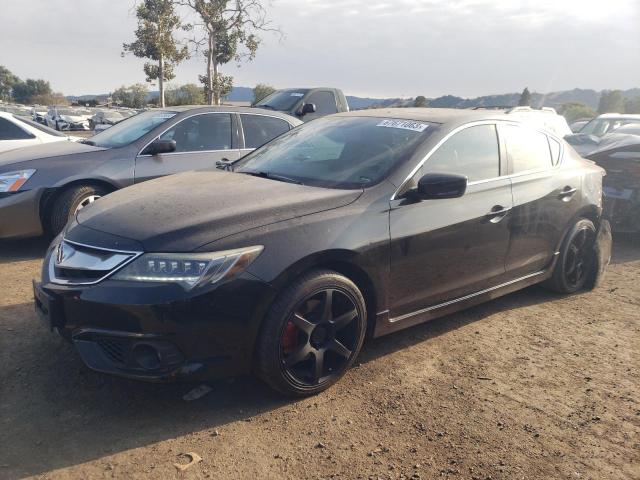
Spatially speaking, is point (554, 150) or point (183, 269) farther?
point (554, 150)

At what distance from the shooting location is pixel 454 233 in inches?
144

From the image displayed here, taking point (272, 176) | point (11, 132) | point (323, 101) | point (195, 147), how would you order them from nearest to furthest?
point (272, 176) < point (195, 147) < point (11, 132) < point (323, 101)

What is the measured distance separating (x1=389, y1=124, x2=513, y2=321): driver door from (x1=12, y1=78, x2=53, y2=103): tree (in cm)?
7103

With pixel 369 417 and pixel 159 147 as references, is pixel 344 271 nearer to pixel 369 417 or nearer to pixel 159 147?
pixel 369 417

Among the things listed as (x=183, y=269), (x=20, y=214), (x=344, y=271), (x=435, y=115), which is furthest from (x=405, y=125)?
(x=20, y=214)

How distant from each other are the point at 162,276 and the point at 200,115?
13.2 feet

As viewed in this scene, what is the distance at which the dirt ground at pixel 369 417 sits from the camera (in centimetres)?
252

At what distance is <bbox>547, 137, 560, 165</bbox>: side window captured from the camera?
15.1 ft

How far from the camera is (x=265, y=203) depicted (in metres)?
3.11

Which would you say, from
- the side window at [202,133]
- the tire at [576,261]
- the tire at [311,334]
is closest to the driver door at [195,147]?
the side window at [202,133]

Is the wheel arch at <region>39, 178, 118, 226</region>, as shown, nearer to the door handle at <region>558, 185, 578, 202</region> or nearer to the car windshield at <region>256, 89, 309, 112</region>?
the door handle at <region>558, 185, 578, 202</region>

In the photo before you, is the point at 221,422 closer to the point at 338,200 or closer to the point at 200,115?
the point at 338,200

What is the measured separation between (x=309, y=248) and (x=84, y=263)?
1168 millimetres

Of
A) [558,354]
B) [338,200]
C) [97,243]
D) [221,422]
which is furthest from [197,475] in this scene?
[558,354]
